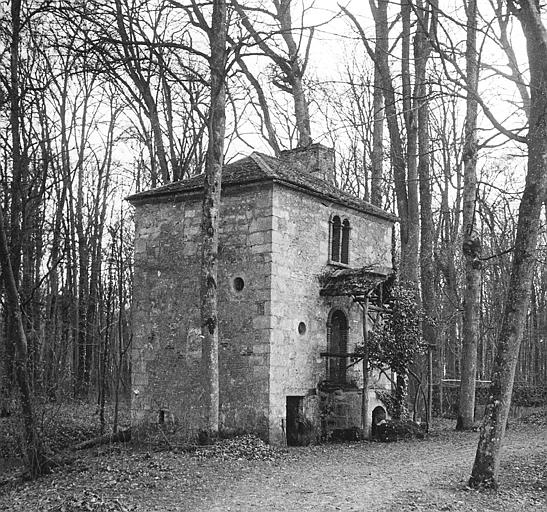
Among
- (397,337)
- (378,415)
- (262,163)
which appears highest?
(262,163)

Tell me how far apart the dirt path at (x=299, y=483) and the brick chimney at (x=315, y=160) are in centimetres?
847

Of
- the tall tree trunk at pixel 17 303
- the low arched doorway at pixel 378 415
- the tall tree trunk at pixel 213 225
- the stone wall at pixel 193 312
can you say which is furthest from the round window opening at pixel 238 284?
the low arched doorway at pixel 378 415

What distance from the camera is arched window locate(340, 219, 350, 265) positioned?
1997cm

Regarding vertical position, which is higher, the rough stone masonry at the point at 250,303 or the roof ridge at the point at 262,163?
the roof ridge at the point at 262,163

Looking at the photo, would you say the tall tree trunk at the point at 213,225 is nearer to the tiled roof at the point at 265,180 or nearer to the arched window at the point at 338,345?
the tiled roof at the point at 265,180

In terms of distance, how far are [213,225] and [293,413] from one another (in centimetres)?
537

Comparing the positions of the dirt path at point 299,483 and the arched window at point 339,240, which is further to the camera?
the arched window at point 339,240

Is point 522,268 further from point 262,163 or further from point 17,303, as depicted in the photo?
point 262,163

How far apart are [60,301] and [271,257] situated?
15.2 m

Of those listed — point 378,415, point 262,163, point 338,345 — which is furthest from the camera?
point 378,415

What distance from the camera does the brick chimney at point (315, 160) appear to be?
21234 mm

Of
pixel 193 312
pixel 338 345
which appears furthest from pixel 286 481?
pixel 338 345

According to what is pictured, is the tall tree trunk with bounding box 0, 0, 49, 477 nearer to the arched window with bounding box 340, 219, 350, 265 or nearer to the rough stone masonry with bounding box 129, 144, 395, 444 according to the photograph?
the rough stone masonry with bounding box 129, 144, 395, 444

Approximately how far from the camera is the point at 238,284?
697 inches
